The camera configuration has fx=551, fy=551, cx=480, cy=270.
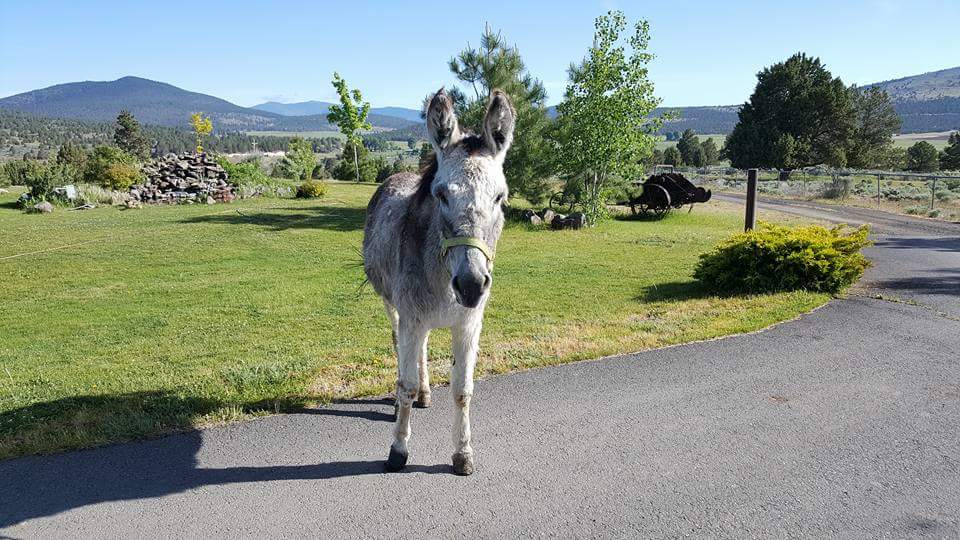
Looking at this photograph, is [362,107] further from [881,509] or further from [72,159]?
[881,509]

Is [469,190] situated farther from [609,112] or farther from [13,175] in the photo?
[13,175]

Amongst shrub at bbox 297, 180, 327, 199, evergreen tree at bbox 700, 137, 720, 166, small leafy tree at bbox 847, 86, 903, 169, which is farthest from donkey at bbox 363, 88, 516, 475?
evergreen tree at bbox 700, 137, 720, 166

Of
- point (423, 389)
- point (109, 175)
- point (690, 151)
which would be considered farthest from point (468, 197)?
point (690, 151)

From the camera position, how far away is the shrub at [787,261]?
9758mm

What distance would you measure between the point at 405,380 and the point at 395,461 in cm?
65

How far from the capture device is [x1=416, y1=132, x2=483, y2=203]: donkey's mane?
3.79 m

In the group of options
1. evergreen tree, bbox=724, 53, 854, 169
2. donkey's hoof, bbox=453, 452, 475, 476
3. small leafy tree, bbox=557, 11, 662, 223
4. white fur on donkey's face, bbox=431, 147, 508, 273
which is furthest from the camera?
evergreen tree, bbox=724, 53, 854, 169

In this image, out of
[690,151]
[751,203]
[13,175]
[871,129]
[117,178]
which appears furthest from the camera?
[690,151]

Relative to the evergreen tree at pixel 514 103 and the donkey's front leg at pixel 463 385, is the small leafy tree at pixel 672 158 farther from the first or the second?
the donkey's front leg at pixel 463 385

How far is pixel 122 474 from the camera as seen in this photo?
14.2 feet

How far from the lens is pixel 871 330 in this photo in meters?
7.68

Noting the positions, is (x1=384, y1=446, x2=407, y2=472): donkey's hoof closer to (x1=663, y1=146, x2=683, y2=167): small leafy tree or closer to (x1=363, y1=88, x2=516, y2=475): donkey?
(x1=363, y1=88, x2=516, y2=475): donkey

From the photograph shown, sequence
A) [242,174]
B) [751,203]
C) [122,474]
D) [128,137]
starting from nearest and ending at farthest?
[122,474], [751,203], [242,174], [128,137]

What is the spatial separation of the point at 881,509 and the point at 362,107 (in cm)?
4579
